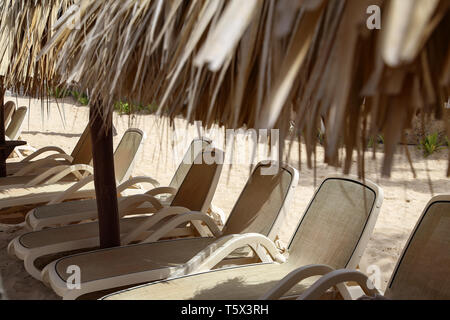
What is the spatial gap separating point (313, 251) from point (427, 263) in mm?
769

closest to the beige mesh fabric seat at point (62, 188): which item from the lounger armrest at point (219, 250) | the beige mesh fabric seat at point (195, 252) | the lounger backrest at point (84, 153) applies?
the lounger backrest at point (84, 153)

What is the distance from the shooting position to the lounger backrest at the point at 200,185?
3.65 m

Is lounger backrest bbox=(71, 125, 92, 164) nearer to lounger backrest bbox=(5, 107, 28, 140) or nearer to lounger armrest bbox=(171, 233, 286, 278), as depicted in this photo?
lounger backrest bbox=(5, 107, 28, 140)

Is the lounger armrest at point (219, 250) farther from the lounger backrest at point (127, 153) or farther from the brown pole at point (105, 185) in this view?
the lounger backrest at point (127, 153)

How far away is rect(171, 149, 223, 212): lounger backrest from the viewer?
365 cm

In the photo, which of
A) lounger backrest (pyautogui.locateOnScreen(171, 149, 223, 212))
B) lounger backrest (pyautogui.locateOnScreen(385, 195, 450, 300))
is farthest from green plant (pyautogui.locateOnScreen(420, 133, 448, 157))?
lounger backrest (pyautogui.locateOnScreen(385, 195, 450, 300))

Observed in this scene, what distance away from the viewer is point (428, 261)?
2121mm

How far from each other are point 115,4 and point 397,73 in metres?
1.27

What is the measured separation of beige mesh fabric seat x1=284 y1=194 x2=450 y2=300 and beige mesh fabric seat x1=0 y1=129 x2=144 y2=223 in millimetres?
2680

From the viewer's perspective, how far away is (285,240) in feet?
15.1

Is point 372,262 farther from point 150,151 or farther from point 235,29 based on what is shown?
point 150,151

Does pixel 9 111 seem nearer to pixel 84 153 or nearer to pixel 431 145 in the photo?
pixel 84 153

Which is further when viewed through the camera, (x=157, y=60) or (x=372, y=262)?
(x=372, y=262)
